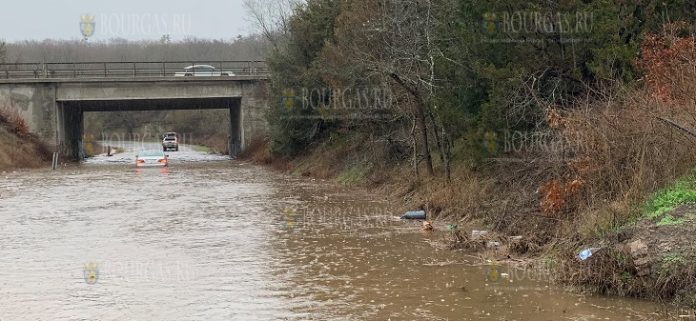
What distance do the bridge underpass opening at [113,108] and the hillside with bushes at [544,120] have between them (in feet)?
83.9

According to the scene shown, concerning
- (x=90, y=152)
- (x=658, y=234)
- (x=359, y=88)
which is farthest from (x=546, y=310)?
(x=90, y=152)

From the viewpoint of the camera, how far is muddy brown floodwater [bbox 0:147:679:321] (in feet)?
30.9

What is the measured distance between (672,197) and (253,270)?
635cm

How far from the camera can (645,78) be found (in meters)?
13.9

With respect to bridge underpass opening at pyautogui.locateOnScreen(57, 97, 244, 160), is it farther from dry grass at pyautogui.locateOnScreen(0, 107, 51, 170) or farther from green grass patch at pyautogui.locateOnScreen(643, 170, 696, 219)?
green grass patch at pyautogui.locateOnScreen(643, 170, 696, 219)

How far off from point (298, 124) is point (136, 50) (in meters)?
102
